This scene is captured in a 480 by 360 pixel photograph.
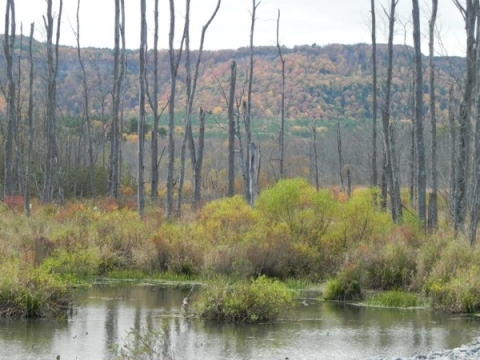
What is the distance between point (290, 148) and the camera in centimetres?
8331

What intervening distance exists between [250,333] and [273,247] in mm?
6301

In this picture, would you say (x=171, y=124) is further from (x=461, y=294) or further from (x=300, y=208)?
(x=461, y=294)

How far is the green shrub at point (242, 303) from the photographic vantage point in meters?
15.3

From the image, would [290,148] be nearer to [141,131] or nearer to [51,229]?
[141,131]

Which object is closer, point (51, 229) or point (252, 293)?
point (252, 293)

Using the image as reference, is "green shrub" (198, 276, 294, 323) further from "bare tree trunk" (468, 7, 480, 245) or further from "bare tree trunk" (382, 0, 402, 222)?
"bare tree trunk" (382, 0, 402, 222)

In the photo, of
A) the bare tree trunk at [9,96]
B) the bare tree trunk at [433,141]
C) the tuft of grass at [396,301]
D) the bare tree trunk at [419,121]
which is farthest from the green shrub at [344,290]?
the bare tree trunk at [9,96]

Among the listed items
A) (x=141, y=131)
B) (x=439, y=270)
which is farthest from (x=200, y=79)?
(x=439, y=270)

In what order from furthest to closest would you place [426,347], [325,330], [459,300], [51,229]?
1. [51,229]
2. [459,300]
3. [325,330]
4. [426,347]

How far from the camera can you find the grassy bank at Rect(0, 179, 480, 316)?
19.3 metres

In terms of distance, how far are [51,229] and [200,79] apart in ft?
271

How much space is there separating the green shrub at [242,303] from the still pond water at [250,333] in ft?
0.84

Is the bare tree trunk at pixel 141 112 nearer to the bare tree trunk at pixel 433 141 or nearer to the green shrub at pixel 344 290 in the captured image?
the bare tree trunk at pixel 433 141

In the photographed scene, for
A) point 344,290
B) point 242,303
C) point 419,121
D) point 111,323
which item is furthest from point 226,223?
point 111,323
